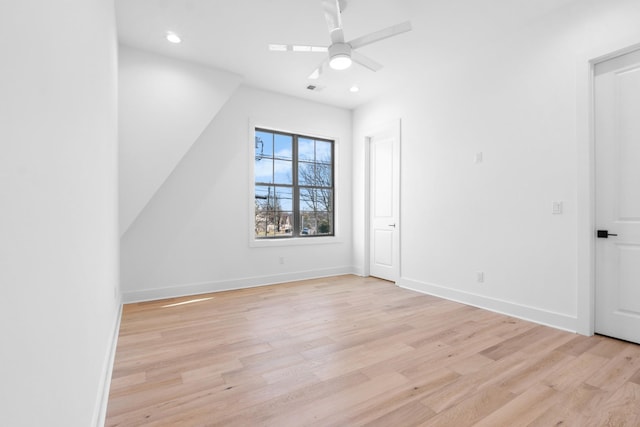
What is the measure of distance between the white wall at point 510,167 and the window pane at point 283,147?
1.76 meters

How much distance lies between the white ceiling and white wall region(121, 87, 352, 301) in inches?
29.6

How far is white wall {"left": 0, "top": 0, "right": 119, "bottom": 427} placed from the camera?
1.76ft

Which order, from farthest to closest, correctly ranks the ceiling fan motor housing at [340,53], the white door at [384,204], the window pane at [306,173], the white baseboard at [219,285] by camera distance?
the window pane at [306,173]
the white door at [384,204]
the white baseboard at [219,285]
the ceiling fan motor housing at [340,53]

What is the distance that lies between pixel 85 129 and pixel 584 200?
3.53m

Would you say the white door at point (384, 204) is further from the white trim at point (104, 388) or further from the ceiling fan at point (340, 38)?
the white trim at point (104, 388)

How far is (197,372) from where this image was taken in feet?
6.79

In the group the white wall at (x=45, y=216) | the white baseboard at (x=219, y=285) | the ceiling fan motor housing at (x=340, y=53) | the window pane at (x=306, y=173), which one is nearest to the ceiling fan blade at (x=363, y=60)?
the ceiling fan motor housing at (x=340, y=53)

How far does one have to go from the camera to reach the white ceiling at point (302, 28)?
9.10ft

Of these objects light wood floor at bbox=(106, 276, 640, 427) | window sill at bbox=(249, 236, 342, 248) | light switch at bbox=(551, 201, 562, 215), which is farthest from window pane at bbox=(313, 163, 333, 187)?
light switch at bbox=(551, 201, 562, 215)

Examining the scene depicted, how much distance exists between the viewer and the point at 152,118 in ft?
11.4

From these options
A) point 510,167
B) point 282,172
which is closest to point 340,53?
point 510,167

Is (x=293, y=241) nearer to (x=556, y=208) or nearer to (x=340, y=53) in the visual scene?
(x=340, y=53)

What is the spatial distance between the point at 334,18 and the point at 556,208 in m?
2.57

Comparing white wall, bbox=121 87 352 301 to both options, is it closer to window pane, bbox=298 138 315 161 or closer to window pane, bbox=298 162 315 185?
window pane, bbox=298 138 315 161
